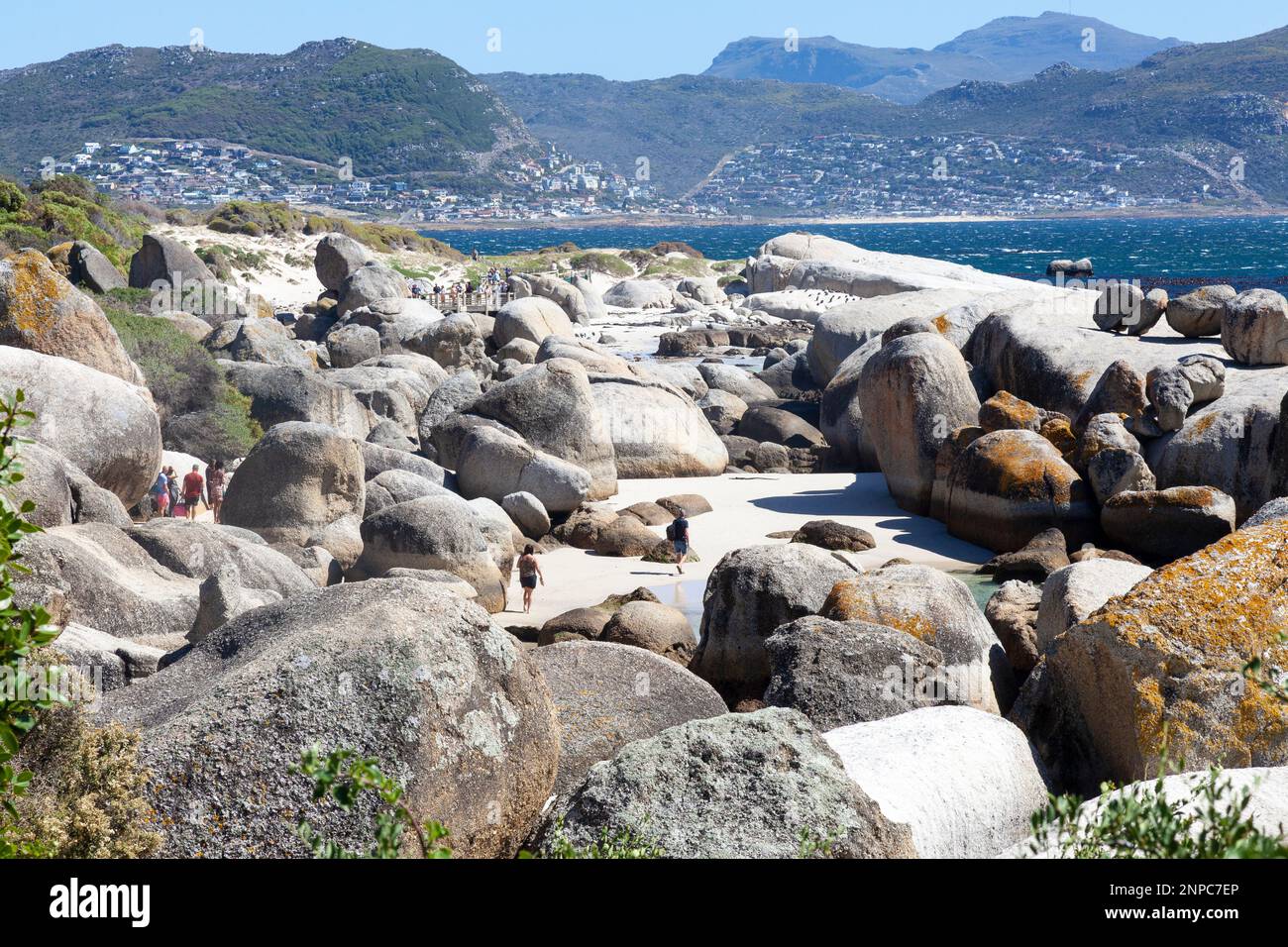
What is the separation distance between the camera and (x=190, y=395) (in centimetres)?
2228

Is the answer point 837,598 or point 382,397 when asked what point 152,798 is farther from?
point 382,397

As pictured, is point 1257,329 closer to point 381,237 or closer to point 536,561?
point 536,561

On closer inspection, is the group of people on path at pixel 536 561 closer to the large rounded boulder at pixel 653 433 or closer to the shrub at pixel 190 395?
the large rounded boulder at pixel 653 433

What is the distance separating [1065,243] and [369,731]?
12251cm

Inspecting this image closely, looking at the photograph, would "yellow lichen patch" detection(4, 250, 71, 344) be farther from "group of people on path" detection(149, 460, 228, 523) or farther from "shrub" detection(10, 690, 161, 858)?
"shrub" detection(10, 690, 161, 858)

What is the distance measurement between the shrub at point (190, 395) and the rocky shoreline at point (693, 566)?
368 mm

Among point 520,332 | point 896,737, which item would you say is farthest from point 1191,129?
point 896,737

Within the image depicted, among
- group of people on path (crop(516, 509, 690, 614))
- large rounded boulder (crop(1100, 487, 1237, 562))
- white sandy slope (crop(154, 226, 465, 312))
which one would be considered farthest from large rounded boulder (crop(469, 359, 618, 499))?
white sandy slope (crop(154, 226, 465, 312))

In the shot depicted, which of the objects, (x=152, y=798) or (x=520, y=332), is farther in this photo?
(x=520, y=332)

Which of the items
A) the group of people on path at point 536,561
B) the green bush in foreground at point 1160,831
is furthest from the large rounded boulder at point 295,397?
the green bush in foreground at point 1160,831

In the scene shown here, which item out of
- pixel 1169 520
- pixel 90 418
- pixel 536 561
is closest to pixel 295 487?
pixel 90 418

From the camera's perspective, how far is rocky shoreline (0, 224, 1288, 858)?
5406mm

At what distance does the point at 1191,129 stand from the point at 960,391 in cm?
18464
